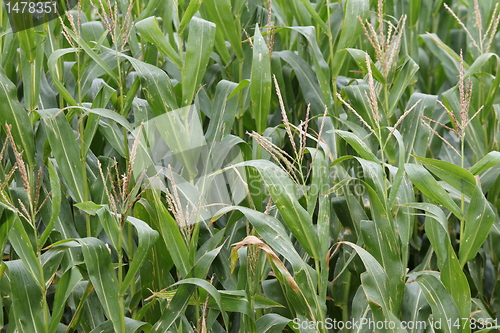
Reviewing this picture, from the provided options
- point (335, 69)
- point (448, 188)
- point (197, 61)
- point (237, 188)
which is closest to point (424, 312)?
point (448, 188)

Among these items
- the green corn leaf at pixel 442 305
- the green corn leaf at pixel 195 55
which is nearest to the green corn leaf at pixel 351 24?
the green corn leaf at pixel 195 55

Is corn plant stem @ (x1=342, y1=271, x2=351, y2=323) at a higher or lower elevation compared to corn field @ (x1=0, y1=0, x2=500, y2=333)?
lower

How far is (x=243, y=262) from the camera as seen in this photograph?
131 centimetres

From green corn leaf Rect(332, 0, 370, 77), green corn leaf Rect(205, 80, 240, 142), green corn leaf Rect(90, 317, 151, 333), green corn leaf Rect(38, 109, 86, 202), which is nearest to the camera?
green corn leaf Rect(90, 317, 151, 333)

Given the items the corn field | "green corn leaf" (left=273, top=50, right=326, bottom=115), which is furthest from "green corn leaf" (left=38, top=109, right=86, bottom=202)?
"green corn leaf" (left=273, top=50, right=326, bottom=115)

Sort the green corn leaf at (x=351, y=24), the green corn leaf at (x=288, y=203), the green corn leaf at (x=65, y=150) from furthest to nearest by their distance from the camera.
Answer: the green corn leaf at (x=351, y=24), the green corn leaf at (x=65, y=150), the green corn leaf at (x=288, y=203)

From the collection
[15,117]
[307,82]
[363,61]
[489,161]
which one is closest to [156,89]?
[15,117]

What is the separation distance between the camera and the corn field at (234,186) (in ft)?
3.96

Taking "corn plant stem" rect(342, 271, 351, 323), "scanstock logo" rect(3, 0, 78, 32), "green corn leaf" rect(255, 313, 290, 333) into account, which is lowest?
"corn plant stem" rect(342, 271, 351, 323)

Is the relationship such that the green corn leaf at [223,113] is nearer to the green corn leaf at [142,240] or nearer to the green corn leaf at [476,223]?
the green corn leaf at [142,240]

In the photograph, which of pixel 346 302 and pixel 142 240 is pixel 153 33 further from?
pixel 346 302

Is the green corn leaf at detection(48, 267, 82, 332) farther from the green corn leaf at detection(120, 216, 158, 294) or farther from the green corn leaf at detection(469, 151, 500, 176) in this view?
the green corn leaf at detection(469, 151, 500, 176)

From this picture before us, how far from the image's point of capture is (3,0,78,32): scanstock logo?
1462 mm

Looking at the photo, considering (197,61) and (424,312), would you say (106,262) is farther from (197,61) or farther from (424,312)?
(424,312)
